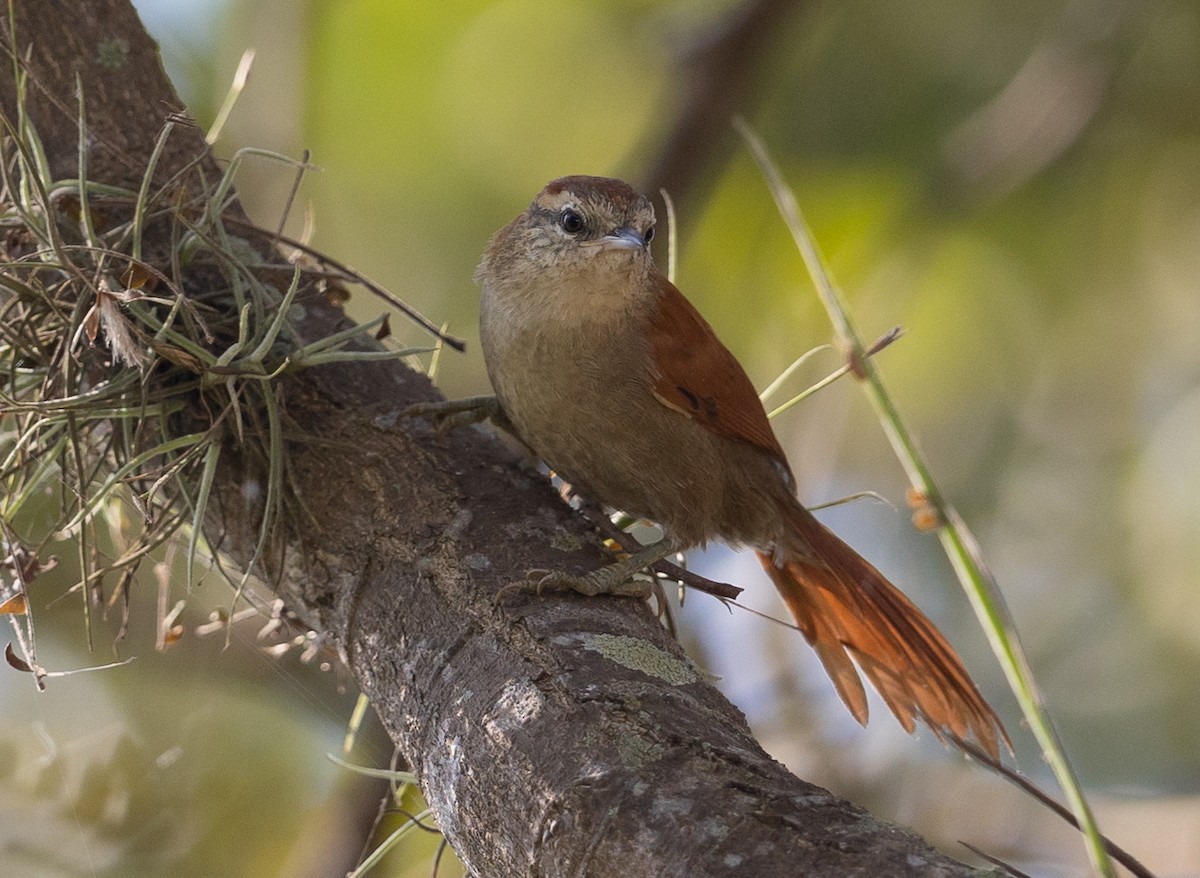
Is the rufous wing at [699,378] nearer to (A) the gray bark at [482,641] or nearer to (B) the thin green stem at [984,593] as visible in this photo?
(A) the gray bark at [482,641]

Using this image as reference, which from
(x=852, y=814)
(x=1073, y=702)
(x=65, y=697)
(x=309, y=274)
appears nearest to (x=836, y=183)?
(x=1073, y=702)

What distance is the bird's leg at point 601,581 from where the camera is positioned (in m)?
1.89

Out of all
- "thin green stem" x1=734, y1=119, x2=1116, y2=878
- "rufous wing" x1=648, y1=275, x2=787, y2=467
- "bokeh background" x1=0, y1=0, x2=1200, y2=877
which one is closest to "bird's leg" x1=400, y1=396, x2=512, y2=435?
"rufous wing" x1=648, y1=275, x2=787, y2=467

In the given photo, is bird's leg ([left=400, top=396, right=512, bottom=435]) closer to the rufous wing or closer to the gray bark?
the gray bark

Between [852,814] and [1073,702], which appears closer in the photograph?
[852,814]

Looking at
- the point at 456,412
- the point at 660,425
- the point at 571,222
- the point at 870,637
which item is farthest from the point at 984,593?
the point at 571,222

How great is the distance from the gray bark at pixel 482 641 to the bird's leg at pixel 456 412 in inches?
1.4

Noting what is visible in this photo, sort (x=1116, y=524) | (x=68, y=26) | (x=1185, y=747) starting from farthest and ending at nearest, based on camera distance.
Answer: (x=1116, y=524) < (x=1185, y=747) < (x=68, y=26)

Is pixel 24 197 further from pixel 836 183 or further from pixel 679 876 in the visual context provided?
pixel 836 183

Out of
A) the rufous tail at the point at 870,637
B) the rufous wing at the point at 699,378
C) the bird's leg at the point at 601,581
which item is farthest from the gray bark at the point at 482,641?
the rufous tail at the point at 870,637

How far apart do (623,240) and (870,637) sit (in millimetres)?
1106

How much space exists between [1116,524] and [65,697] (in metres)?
3.86

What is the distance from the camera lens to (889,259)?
14.8 ft

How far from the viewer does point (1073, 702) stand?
482 cm
